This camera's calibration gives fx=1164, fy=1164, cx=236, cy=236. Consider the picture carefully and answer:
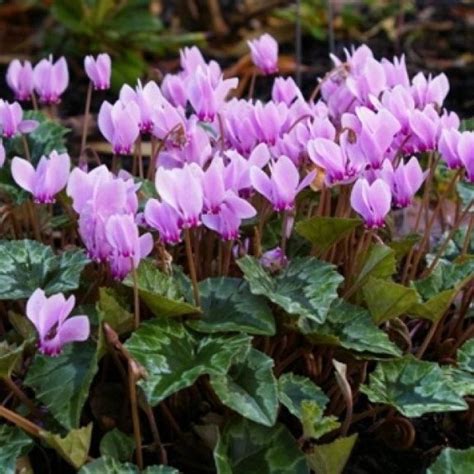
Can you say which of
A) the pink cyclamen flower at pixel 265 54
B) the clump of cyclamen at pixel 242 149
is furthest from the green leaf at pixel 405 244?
the pink cyclamen flower at pixel 265 54

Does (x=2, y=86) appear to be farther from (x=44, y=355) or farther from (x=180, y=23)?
(x=44, y=355)

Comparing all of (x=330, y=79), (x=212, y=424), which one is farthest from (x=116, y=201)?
(x=330, y=79)

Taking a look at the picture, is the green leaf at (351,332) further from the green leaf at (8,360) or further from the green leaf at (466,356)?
the green leaf at (8,360)

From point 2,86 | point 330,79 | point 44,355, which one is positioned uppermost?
point 330,79

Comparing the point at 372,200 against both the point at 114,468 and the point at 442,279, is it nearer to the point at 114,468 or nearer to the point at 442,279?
the point at 442,279

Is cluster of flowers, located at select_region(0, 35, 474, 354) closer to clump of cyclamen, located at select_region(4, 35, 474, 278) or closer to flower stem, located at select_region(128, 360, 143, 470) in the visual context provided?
clump of cyclamen, located at select_region(4, 35, 474, 278)

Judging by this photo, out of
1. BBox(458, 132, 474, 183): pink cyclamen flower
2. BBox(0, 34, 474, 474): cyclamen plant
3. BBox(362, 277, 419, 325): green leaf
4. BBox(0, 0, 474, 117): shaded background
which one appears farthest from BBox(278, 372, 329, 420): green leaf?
BBox(0, 0, 474, 117): shaded background
